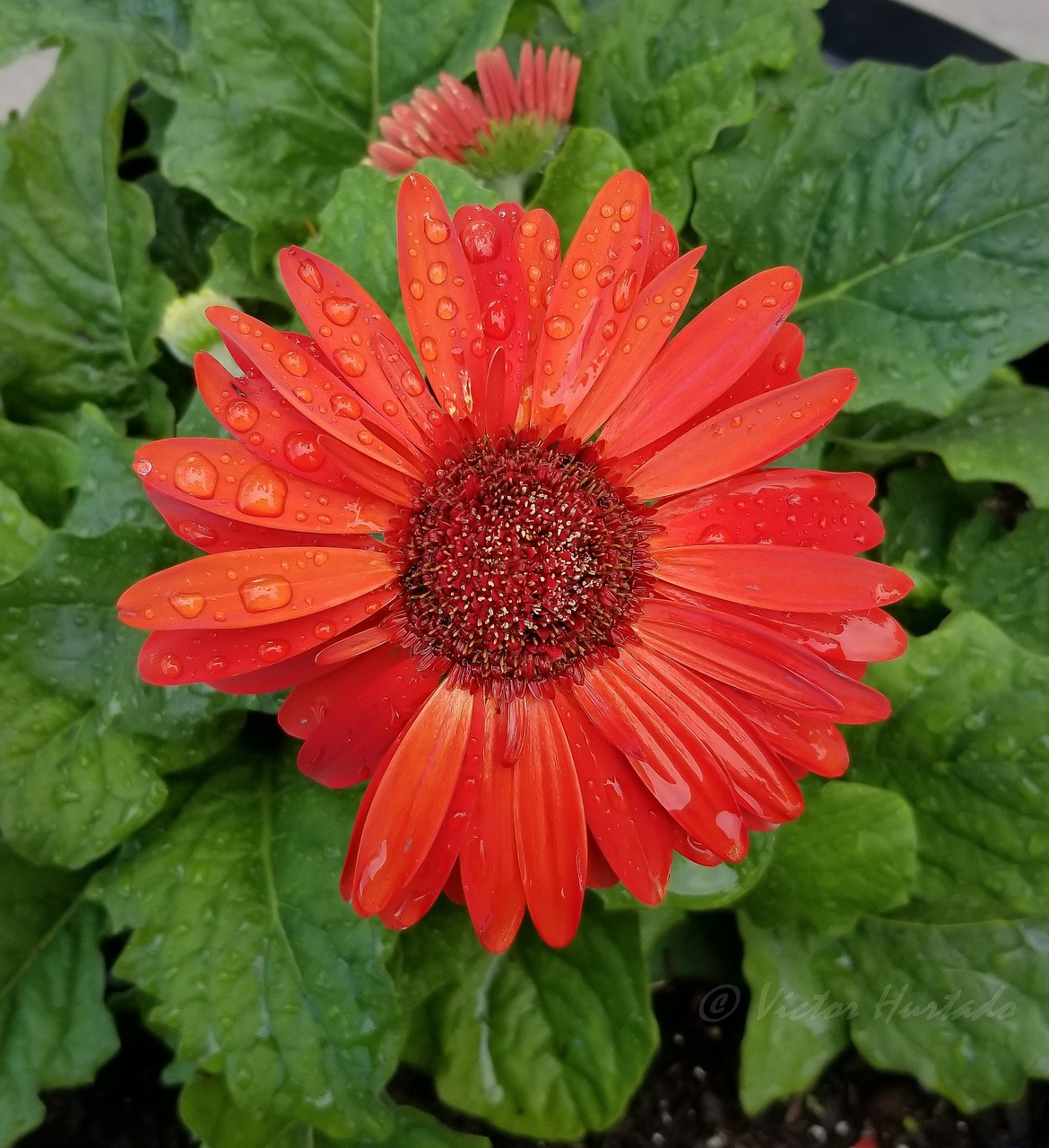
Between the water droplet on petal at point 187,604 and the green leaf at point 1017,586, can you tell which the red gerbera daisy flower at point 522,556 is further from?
the green leaf at point 1017,586

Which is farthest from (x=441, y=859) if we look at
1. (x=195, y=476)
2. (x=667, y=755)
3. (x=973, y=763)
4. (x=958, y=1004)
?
(x=958, y=1004)

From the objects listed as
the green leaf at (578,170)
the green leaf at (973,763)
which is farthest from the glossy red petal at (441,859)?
the green leaf at (578,170)

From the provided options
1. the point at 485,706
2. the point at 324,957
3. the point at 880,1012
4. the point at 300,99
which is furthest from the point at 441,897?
the point at 300,99

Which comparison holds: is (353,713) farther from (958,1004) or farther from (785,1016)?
(958,1004)

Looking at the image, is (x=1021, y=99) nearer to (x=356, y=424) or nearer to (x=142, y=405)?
(x=356, y=424)

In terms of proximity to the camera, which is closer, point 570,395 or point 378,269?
point 570,395
